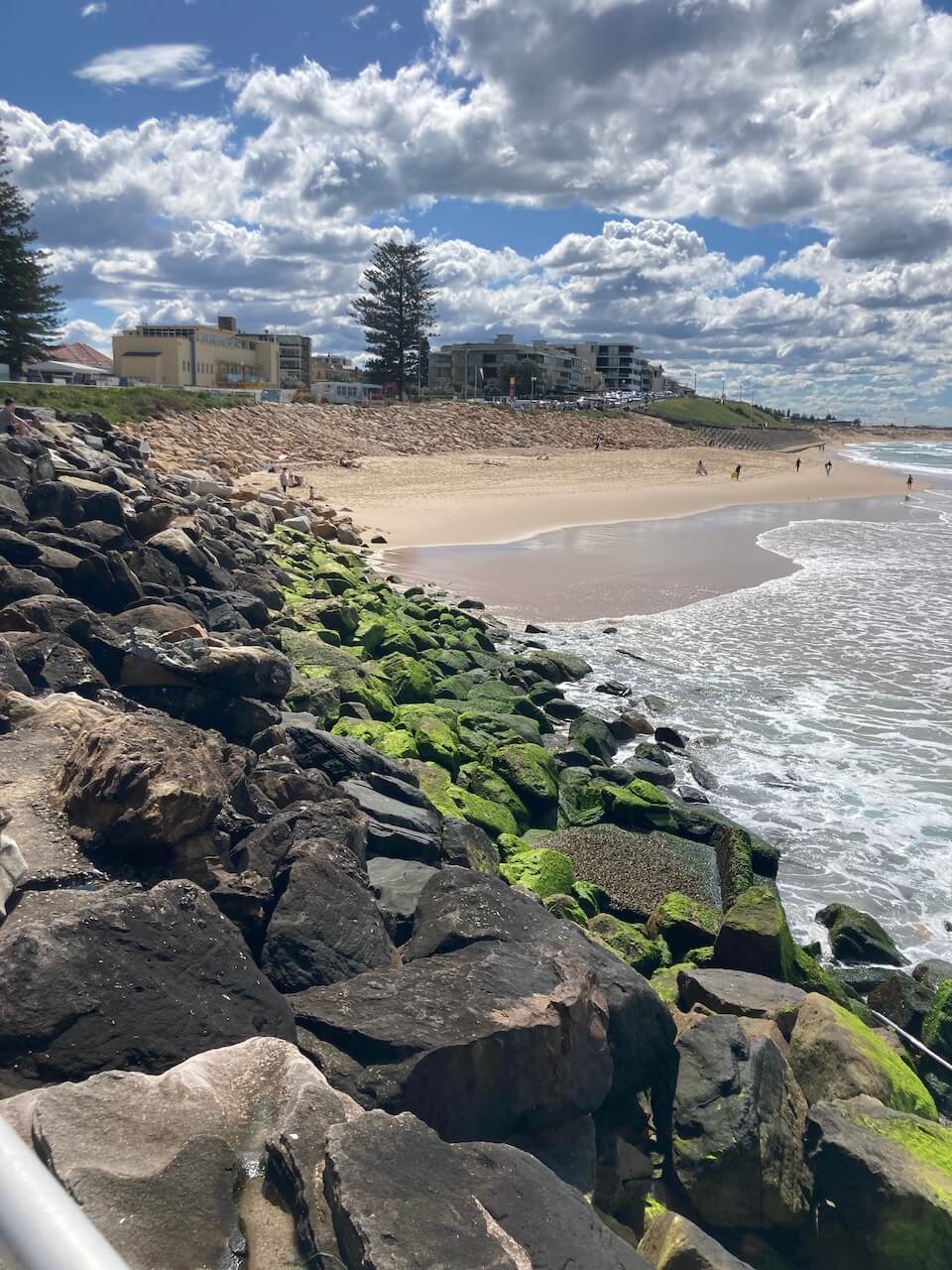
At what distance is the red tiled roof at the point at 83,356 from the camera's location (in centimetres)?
6450

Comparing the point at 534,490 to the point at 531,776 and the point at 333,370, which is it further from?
the point at 333,370

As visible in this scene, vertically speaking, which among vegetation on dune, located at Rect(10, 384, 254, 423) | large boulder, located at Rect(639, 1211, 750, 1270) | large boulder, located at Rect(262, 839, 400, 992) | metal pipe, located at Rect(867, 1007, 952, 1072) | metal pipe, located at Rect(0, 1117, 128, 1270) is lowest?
metal pipe, located at Rect(867, 1007, 952, 1072)

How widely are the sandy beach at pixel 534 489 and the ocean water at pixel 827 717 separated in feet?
32.0

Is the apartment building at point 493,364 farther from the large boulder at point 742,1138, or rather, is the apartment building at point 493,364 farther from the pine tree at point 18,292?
the large boulder at point 742,1138

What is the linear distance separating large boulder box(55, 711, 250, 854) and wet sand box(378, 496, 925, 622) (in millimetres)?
12362

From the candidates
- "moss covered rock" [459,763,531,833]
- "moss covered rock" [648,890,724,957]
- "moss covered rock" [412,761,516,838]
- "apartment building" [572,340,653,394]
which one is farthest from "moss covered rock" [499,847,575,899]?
"apartment building" [572,340,653,394]

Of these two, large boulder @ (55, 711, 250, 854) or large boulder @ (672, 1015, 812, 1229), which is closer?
large boulder @ (672, 1015, 812, 1229)

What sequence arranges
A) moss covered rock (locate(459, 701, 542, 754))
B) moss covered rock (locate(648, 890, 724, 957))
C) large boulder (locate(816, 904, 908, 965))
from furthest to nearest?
moss covered rock (locate(459, 701, 542, 754)) → large boulder (locate(816, 904, 908, 965)) → moss covered rock (locate(648, 890, 724, 957))

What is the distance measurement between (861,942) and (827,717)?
5.09 m

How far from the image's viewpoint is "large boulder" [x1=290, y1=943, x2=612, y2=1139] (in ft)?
11.0

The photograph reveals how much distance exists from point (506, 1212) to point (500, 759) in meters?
5.84

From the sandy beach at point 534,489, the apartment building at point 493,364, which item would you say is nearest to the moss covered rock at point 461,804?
the sandy beach at point 534,489

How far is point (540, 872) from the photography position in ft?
21.5

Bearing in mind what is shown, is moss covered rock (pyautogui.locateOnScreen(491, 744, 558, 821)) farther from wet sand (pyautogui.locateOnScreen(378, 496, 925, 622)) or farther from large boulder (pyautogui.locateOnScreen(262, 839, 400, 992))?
wet sand (pyautogui.locateOnScreen(378, 496, 925, 622))
